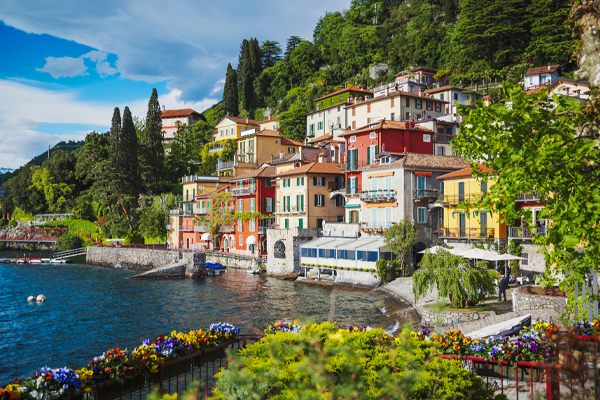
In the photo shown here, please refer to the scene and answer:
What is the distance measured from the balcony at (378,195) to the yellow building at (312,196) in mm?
7097

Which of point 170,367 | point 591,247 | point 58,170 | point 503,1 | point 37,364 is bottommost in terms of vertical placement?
point 37,364

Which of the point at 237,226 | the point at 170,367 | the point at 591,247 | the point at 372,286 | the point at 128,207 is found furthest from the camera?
→ the point at 128,207

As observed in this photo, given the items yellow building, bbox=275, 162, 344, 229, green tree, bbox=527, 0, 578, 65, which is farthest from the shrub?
Result: green tree, bbox=527, 0, 578, 65

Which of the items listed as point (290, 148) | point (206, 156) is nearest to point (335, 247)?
point (290, 148)

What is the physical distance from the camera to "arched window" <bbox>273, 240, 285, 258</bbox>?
45.5 meters

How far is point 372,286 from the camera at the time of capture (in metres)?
35.8

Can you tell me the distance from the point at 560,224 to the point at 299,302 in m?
26.4

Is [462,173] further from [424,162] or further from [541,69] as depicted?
[541,69]

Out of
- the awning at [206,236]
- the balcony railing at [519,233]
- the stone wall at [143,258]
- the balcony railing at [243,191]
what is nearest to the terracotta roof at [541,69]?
the balcony railing at [519,233]

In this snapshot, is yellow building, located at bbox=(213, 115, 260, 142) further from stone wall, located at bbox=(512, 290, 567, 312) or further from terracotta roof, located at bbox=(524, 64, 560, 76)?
stone wall, located at bbox=(512, 290, 567, 312)

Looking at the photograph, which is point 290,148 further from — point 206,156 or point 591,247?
point 591,247

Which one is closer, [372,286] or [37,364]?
[37,364]

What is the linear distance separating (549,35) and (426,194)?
42.8 metres

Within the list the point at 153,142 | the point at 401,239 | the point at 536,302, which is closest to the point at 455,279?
the point at 536,302
